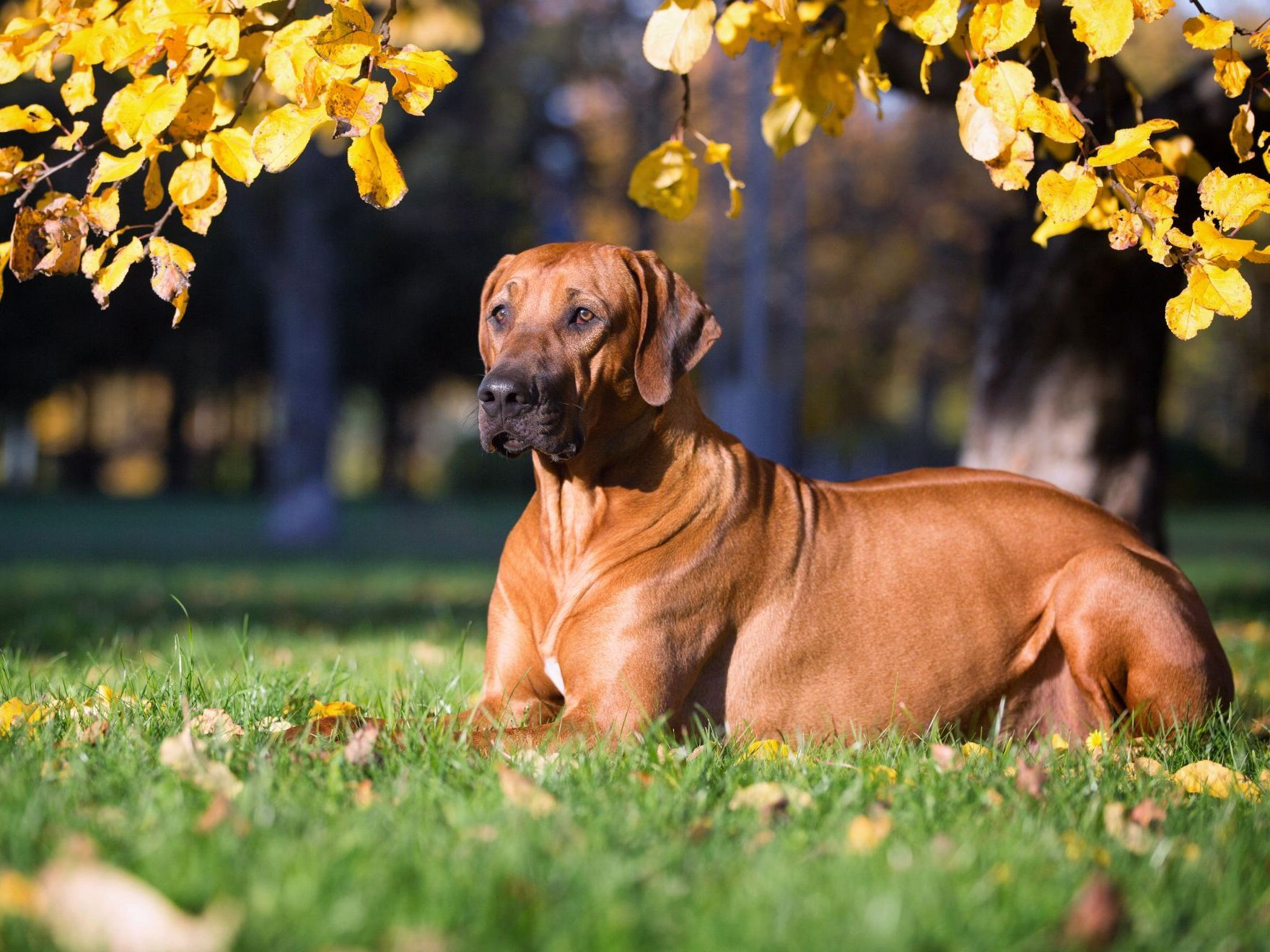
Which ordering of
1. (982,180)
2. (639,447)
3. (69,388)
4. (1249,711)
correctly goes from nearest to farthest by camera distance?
(639,447), (1249,711), (982,180), (69,388)

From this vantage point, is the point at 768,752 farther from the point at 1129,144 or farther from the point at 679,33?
the point at 679,33

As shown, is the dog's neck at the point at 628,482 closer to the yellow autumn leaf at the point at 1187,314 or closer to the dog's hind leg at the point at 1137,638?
the dog's hind leg at the point at 1137,638

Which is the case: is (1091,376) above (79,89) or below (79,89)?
below

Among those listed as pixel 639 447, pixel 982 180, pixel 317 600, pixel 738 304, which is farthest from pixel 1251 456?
pixel 639 447

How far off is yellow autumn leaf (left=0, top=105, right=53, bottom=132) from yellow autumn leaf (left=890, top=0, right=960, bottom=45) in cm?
224

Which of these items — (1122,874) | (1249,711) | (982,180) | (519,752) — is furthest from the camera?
(982,180)

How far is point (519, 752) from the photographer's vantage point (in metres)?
3.20

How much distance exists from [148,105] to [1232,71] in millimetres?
2872

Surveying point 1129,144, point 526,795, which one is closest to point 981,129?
point 1129,144

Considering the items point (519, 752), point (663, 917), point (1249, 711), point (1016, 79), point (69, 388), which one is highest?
point (1016, 79)

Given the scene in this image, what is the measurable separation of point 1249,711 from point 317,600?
656 centimetres

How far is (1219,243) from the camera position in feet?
10.6

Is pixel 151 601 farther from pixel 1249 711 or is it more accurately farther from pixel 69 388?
pixel 69 388

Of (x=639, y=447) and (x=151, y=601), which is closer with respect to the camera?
(x=639, y=447)
